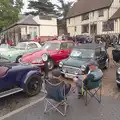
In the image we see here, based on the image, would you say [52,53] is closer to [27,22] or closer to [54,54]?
[54,54]

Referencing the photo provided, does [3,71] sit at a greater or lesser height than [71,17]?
lesser

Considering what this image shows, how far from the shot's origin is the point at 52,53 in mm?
11219

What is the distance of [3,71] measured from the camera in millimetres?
5773

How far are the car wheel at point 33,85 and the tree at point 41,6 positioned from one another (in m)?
50.8

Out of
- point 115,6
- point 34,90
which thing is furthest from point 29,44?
point 115,6

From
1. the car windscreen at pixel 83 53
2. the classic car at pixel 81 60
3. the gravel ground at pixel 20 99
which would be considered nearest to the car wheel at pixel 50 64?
the classic car at pixel 81 60

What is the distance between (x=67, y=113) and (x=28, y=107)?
1.21m

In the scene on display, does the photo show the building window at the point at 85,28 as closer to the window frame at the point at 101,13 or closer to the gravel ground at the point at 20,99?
the window frame at the point at 101,13

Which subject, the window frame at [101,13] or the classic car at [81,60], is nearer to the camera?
the classic car at [81,60]

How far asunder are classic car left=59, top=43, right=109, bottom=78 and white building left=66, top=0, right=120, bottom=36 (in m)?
20.5

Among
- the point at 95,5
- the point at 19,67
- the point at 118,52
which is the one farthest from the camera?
the point at 95,5

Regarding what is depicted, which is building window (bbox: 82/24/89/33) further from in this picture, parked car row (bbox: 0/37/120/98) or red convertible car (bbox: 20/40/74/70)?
red convertible car (bbox: 20/40/74/70)

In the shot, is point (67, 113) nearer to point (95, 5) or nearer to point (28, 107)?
point (28, 107)

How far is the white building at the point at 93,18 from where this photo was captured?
30859 mm
